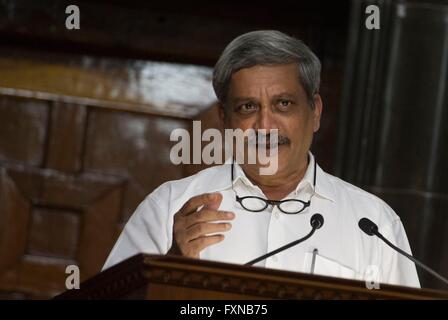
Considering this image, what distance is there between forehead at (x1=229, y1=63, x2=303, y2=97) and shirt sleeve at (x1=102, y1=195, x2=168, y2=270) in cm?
41

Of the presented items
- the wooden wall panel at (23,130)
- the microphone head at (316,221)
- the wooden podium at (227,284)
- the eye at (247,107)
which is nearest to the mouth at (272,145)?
the eye at (247,107)

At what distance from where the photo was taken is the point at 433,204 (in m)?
4.84

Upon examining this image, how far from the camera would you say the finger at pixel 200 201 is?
2.95 metres

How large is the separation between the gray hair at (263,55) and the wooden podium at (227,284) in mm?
1078

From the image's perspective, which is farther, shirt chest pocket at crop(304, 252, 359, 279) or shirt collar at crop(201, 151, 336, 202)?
shirt collar at crop(201, 151, 336, 202)

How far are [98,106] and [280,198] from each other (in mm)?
1731

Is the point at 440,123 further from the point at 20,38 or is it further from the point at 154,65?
the point at 20,38

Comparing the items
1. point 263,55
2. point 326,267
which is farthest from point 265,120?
point 326,267

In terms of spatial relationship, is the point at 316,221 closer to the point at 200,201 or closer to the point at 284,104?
the point at 200,201

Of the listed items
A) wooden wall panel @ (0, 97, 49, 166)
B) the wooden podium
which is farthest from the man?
wooden wall panel @ (0, 97, 49, 166)

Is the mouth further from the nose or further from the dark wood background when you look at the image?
the dark wood background

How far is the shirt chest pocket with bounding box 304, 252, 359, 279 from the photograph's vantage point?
343 cm

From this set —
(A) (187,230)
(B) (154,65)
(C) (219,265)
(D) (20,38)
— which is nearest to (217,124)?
(B) (154,65)
